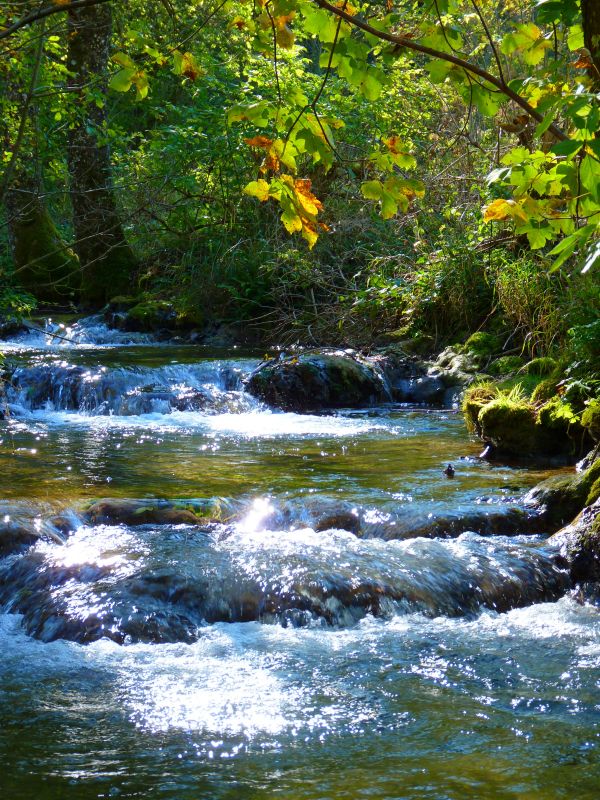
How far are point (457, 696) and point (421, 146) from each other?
1139 centimetres

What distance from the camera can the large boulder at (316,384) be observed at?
10.5 metres

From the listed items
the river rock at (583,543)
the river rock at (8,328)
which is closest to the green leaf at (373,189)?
the river rock at (583,543)

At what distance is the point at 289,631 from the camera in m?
4.59

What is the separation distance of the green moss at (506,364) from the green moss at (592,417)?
2.56 metres

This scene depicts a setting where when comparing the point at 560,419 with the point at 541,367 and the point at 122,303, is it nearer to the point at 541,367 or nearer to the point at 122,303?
the point at 541,367

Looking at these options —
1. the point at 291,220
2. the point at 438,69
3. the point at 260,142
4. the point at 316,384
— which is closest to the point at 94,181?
the point at 316,384

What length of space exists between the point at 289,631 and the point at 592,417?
3469mm

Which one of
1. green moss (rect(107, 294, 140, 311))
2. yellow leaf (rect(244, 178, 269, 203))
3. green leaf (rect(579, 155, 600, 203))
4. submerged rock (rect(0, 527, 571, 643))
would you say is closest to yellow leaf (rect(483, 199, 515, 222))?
green leaf (rect(579, 155, 600, 203))

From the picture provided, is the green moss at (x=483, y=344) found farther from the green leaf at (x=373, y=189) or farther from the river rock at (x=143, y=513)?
the green leaf at (x=373, y=189)

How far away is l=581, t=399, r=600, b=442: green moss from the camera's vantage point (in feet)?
23.1

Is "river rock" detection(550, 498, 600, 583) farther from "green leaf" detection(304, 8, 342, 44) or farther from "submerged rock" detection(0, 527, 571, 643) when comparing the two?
"green leaf" detection(304, 8, 342, 44)

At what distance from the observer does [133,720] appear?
3523 millimetres

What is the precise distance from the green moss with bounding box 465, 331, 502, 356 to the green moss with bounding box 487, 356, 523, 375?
16.0 inches

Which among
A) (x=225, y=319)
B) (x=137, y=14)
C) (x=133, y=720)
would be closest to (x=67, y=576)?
(x=133, y=720)
